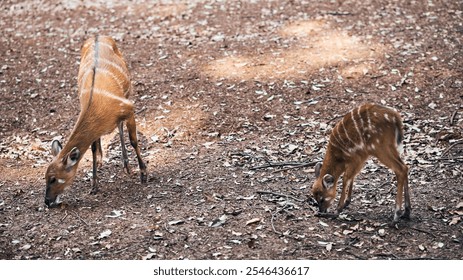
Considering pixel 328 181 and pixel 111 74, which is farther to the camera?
pixel 111 74

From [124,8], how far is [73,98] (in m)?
3.37

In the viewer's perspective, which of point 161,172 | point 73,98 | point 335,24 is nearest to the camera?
point 161,172

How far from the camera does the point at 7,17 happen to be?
40.7 feet

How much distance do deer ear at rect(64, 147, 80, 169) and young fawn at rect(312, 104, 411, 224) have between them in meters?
2.55

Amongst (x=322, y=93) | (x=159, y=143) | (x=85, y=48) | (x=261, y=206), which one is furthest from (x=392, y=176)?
(x=85, y=48)

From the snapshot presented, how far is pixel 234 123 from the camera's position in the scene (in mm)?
8516

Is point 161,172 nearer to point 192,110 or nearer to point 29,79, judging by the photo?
point 192,110

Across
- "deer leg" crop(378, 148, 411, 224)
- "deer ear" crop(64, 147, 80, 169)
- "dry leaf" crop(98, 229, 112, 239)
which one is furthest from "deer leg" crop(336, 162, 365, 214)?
"deer ear" crop(64, 147, 80, 169)

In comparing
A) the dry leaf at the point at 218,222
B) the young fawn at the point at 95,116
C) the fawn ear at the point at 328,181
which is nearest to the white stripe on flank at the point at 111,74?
the young fawn at the point at 95,116

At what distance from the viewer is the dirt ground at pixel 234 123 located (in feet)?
20.1

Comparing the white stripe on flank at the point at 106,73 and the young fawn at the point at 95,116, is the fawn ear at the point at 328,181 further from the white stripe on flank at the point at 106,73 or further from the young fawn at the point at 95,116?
the white stripe on flank at the point at 106,73

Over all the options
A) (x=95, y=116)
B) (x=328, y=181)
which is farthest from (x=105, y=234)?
(x=328, y=181)

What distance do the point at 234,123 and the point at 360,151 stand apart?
106 inches

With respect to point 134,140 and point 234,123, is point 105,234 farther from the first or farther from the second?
point 234,123
